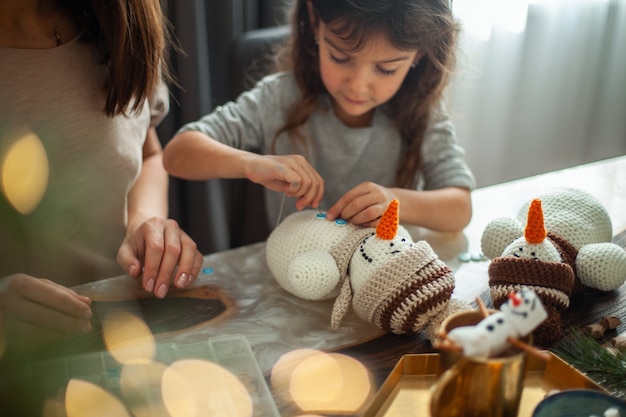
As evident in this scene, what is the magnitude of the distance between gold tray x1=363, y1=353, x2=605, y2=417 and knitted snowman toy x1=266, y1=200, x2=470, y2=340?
0.06 m

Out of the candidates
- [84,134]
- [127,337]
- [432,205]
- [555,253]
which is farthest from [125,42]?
[555,253]

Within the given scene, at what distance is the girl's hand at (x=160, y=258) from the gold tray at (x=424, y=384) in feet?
1.03

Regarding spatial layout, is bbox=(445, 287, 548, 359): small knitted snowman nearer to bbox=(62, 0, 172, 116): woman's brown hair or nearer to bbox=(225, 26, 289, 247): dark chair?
bbox=(62, 0, 172, 116): woman's brown hair

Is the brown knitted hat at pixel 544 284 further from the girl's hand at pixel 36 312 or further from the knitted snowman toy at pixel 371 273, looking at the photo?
the girl's hand at pixel 36 312

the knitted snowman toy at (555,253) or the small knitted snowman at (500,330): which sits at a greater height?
the small knitted snowman at (500,330)

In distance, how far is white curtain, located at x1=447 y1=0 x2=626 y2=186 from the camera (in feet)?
6.32

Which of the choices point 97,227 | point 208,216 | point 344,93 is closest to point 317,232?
point 344,93

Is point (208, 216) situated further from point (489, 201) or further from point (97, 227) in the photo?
point (489, 201)

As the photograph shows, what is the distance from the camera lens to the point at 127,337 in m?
0.68

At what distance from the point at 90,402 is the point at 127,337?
133 mm

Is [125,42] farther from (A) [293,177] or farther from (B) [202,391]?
(B) [202,391]

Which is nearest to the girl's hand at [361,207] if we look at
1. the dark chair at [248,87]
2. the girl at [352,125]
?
the girl at [352,125]

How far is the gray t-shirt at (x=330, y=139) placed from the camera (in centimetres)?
106

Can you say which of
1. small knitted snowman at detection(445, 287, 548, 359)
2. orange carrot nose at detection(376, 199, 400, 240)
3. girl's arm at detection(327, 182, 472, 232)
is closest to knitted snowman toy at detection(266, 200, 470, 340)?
orange carrot nose at detection(376, 199, 400, 240)
